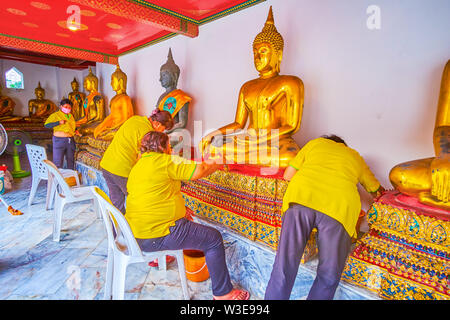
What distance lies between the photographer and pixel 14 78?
7.84m

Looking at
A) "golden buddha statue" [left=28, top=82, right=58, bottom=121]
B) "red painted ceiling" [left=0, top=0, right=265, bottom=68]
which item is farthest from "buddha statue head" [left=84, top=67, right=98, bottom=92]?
"golden buddha statue" [left=28, top=82, right=58, bottom=121]

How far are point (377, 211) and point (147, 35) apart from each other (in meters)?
4.02

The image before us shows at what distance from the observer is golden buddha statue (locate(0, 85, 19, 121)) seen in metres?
7.29

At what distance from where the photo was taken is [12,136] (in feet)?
20.6

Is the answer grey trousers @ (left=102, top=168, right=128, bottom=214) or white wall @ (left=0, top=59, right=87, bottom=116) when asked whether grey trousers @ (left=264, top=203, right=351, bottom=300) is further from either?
white wall @ (left=0, top=59, right=87, bottom=116)

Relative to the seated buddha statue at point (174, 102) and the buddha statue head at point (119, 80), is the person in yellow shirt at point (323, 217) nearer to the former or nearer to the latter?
the seated buddha statue at point (174, 102)

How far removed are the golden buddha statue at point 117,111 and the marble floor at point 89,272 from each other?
1997 millimetres

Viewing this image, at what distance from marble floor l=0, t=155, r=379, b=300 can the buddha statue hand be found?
61 cm

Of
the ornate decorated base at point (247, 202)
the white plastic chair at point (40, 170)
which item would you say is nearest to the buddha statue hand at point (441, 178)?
the ornate decorated base at point (247, 202)

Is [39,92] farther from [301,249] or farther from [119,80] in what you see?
[301,249]

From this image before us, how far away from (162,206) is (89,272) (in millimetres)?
1030

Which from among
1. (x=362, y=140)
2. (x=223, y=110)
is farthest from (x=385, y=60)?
(x=223, y=110)

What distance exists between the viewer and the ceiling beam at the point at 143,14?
8.30 ft

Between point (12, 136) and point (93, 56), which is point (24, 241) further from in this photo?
point (12, 136)
